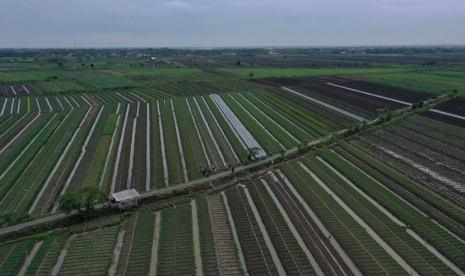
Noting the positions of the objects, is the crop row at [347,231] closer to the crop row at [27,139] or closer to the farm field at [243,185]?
the farm field at [243,185]

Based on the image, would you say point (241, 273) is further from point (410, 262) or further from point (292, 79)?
point (292, 79)

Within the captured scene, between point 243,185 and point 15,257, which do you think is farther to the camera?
point 243,185

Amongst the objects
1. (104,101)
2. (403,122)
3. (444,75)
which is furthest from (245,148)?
(444,75)

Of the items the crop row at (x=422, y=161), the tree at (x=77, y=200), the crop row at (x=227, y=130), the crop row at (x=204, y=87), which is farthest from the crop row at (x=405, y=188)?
the crop row at (x=204, y=87)

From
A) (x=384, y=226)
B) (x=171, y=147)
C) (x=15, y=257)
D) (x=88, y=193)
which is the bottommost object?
(x=15, y=257)

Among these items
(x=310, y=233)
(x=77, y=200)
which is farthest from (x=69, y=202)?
(x=310, y=233)

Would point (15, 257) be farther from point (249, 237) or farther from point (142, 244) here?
point (249, 237)
